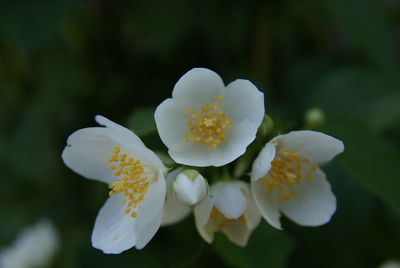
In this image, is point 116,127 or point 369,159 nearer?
point 116,127

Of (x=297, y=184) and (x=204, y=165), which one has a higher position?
(x=204, y=165)

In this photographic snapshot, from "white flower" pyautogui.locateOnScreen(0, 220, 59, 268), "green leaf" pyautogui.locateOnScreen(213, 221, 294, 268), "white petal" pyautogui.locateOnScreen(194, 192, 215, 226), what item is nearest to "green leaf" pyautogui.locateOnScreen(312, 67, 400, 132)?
"green leaf" pyautogui.locateOnScreen(213, 221, 294, 268)

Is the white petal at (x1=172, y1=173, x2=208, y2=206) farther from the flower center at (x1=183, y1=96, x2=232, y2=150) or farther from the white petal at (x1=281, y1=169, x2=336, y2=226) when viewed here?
the white petal at (x1=281, y1=169, x2=336, y2=226)

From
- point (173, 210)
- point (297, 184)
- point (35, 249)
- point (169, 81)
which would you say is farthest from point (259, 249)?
point (35, 249)

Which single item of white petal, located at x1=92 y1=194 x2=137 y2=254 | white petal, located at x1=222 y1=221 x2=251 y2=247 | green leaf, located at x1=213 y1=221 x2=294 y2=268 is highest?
white petal, located at x1=92 y1=194 x2=137 y2=254

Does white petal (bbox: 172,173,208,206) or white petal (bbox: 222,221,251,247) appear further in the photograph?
white petal (bbox: 222,221,251,247)

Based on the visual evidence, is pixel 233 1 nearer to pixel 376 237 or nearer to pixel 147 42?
pixel 147 42

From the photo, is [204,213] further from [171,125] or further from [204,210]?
[171,125]
